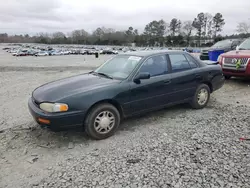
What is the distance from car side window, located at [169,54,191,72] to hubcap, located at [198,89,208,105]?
0.71 m

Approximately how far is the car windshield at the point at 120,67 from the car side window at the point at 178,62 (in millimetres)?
835

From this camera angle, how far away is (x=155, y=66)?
4.39 meters

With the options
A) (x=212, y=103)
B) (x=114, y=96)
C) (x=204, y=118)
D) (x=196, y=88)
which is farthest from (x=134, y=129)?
(x=212, y=103)

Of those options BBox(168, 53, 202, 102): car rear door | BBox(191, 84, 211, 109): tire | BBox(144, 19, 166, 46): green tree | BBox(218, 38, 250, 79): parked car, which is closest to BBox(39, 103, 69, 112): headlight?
BBox(168, 53, 202, 102): car rear door

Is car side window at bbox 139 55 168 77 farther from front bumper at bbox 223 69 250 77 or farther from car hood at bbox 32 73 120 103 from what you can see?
front bumper at bbox 223 69 250 77

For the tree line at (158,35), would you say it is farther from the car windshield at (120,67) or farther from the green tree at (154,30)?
the car windshield at (120,67)

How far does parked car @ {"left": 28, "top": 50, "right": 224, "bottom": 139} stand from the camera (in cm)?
344

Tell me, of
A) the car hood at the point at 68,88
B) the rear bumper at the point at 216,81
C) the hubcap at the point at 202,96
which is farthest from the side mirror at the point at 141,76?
the rear bumper at the point at 216,81

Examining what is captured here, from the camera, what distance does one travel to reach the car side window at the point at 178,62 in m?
4.65

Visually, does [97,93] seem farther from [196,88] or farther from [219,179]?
[196,88]

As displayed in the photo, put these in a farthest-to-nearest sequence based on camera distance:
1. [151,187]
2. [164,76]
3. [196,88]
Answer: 1. [196,88]
2. [164,76]
3. [151,187]

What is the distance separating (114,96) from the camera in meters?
3.75

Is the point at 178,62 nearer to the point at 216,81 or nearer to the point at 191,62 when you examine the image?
the point at 191,62

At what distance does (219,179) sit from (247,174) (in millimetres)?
393
